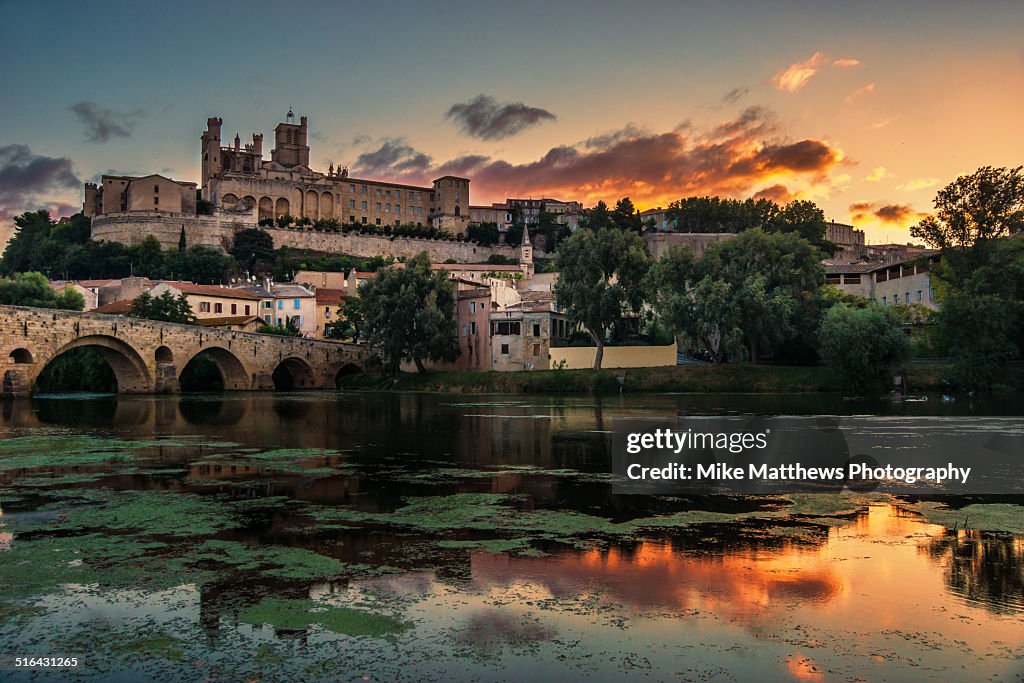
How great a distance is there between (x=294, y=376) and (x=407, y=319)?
12492 millimetres

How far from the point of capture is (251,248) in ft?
346

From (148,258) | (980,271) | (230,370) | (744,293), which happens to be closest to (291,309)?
(230,370)

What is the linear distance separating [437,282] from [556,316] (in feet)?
30.2

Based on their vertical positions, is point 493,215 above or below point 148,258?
above

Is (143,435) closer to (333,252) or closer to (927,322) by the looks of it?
(927,322)

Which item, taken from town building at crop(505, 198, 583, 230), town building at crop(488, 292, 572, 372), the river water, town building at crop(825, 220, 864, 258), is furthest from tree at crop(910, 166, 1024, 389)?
town building at crop(825, 220, 864, 258)

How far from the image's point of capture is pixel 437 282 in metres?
57.6

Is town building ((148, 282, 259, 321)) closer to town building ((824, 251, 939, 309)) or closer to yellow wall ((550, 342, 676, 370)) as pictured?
yellow wall ((550, 342, 676, 370))

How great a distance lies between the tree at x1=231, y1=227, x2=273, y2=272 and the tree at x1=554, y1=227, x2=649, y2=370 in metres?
63.1

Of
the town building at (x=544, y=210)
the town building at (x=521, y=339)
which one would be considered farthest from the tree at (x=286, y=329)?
the town building at (x=544, y=210)

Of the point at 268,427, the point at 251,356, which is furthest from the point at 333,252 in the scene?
the point at 268,427

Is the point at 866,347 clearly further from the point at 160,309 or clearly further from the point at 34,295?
the point at 34,295

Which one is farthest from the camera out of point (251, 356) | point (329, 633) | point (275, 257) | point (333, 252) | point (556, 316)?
point (333, 252)

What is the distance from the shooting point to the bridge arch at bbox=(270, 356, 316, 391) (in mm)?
60603
